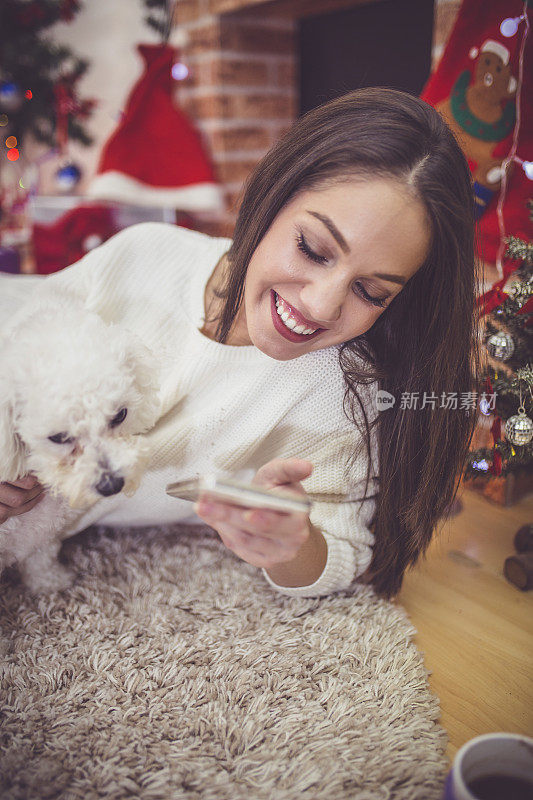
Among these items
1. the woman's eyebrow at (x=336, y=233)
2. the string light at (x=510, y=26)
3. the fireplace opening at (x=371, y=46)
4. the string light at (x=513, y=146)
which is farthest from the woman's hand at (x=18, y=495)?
the fireplace opening at (x=371, y=46)

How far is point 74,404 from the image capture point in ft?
2.32

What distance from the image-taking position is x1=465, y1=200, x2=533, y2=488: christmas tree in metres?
0.98

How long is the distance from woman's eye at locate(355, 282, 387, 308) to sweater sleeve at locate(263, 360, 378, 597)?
21 cm

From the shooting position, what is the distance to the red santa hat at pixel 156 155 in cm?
198

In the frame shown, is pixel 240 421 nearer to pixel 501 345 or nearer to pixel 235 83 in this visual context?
pixel 501 345

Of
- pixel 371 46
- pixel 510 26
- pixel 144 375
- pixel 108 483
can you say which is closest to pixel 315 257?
pixel 144 375

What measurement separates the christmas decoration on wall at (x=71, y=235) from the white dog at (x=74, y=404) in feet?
4.43

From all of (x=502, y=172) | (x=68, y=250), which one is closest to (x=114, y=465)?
(x=502, y=172)

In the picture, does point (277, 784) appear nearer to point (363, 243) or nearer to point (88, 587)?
point (88, 587)

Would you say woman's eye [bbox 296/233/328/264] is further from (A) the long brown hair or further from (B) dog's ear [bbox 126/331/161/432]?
(B) dog's ear [bbox 126/331/161/432]

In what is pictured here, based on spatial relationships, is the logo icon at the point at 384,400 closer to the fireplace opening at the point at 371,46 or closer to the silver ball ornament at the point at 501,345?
the silver ball ornament at the point at 501,345

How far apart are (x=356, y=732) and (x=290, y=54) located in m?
2.25

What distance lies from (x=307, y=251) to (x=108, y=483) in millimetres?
422

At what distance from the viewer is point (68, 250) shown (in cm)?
206
